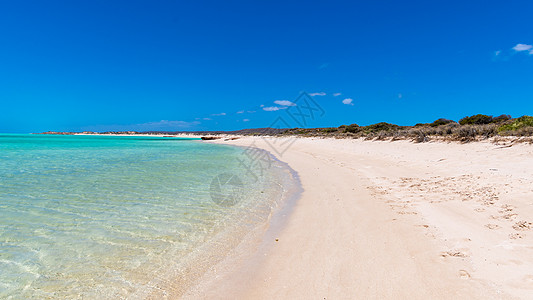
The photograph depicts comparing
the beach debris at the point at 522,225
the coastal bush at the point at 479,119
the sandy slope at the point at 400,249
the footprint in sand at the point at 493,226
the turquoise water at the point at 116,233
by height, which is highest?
the coastal bush at the point at 479,119

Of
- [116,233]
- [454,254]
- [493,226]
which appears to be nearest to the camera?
[454,254]

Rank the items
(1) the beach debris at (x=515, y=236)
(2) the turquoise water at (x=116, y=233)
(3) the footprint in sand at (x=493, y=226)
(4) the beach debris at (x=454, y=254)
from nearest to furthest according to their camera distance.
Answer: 1. (2) the turquoise water at (x=116, y=233)
2. (4) the beach debris at (x=454, y=254)
3. (1) the beach debris at (x=515, y=236)
4. (3) the footprint in sand at (x=493, y=226)

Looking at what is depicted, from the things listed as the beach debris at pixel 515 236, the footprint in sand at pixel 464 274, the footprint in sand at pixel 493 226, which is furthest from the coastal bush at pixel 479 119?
the footprint in sand at pixel 464 274

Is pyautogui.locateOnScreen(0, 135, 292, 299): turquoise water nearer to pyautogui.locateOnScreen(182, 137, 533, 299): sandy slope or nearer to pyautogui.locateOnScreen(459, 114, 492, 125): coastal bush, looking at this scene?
pyautogui.locateOnScreen(182, 137, 533, 299): sandy slope

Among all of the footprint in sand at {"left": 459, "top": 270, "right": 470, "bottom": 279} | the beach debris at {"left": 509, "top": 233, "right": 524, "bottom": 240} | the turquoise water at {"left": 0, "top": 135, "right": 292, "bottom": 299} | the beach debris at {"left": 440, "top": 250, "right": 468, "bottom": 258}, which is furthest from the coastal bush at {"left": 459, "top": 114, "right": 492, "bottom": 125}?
the footprint in sand at {"left": 459, "top": 270, "right": 470, "bottom": 279}

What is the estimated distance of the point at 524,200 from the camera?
4.82 m

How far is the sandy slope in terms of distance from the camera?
264 cm

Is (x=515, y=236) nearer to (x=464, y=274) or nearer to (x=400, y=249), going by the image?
(x=464, y=274)

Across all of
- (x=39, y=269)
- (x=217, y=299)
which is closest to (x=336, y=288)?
(x=217, y=299)

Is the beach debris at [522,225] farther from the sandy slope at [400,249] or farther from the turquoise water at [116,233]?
the turquoise water at [116,233]

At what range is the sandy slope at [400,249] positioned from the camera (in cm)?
264

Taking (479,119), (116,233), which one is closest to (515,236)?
(116,233)

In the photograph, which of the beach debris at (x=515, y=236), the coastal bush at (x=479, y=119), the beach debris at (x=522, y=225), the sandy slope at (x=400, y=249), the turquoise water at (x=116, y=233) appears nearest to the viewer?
the sandy slope at (x=400, y=249)

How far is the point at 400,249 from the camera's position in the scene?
352cm
